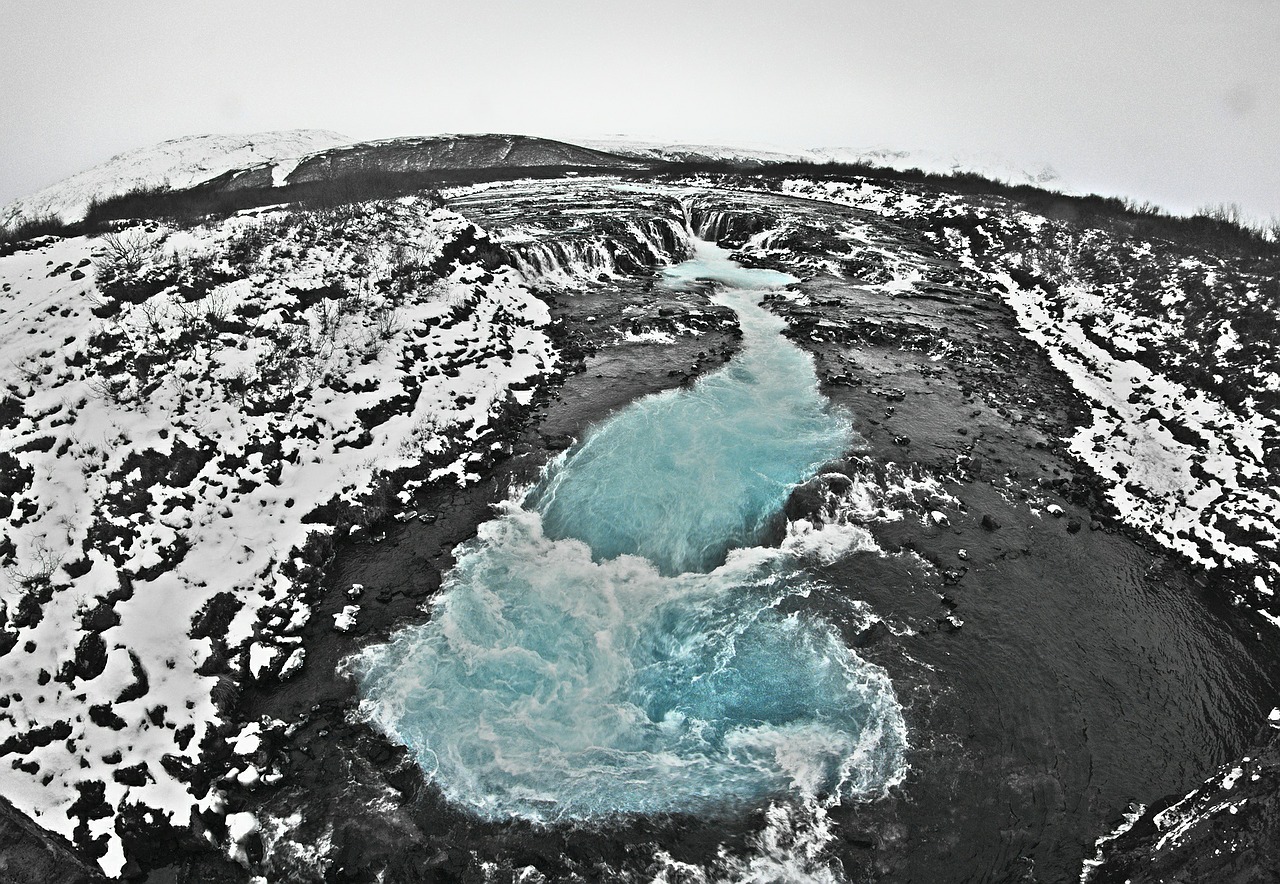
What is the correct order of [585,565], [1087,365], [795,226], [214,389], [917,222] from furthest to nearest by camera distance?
[917,222] < [795,226] < [1087,365] < [214,389] < [585,565]

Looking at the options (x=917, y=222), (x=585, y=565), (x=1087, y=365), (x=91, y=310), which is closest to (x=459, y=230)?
(x=91, y=310)

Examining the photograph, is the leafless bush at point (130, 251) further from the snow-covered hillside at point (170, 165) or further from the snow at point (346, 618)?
the snow-covered hillside at point (170, 165)

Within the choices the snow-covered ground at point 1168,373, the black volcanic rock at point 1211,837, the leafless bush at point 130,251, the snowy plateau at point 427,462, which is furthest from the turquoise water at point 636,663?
the leafless bush at point 130,251

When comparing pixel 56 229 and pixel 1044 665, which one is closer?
pixel 1044 665

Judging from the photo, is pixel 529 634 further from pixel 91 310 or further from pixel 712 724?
pixel 91 310

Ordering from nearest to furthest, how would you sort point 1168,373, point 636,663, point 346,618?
point 636,663, point 346,618, point 1168,373

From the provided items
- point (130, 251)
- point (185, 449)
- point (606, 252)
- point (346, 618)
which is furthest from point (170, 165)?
point (346, 618)

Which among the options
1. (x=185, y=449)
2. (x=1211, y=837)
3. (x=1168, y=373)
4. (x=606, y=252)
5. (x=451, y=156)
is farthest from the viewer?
(x=451, y=156)

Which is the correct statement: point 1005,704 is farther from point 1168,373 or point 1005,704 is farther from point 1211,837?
point 1168,373
